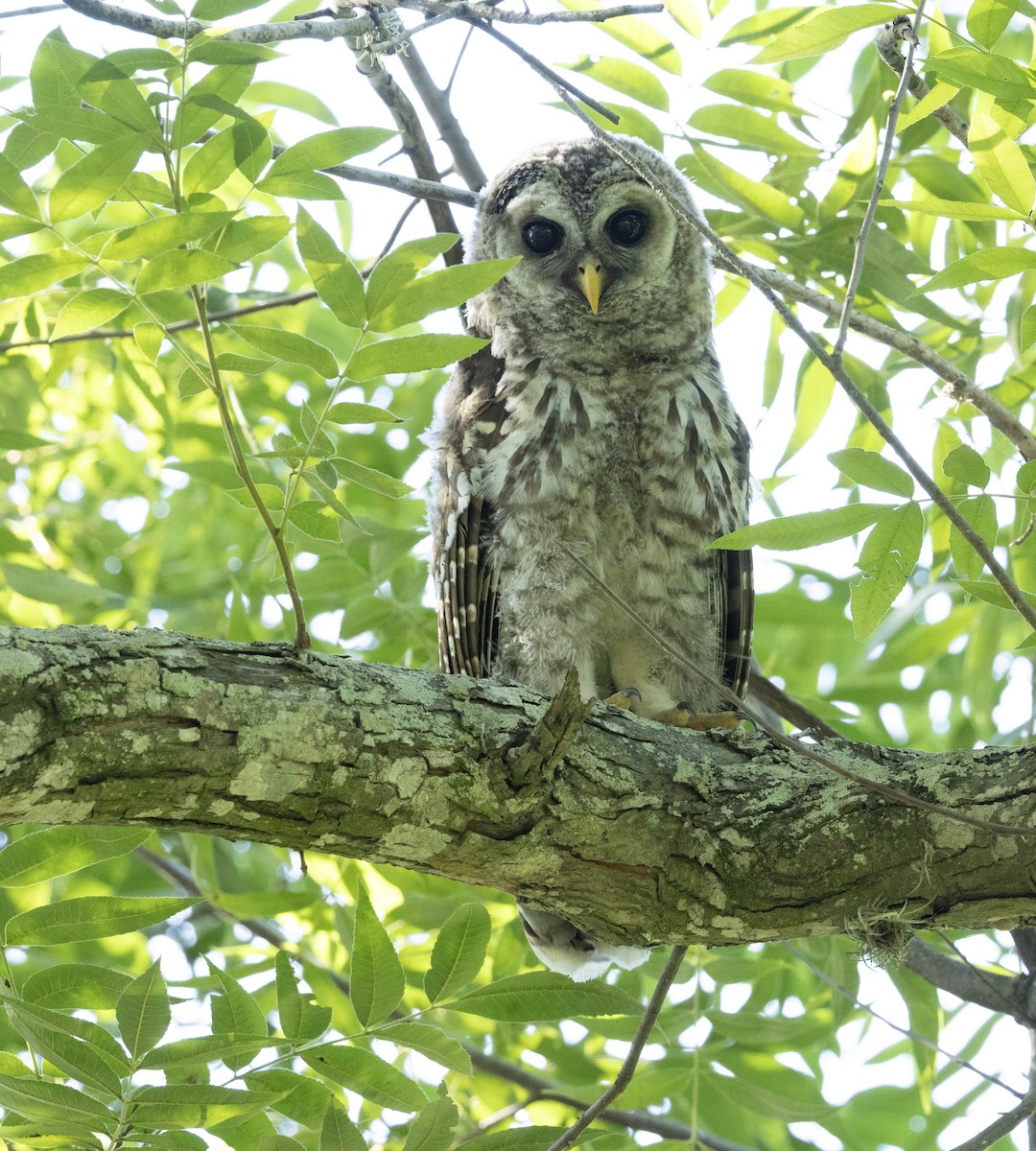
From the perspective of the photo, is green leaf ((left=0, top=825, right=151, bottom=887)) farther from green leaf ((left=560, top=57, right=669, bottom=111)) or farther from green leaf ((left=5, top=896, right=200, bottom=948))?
green leaf ((left=560, top=57, right=669, bottom=111))

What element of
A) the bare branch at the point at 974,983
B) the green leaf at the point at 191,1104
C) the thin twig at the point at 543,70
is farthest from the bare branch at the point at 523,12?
A: the bare branch at the point at 974,983

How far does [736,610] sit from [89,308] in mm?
1873

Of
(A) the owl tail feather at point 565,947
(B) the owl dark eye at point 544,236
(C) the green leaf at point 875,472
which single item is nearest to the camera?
(C) the green leaf at point 875,472

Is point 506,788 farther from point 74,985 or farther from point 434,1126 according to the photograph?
point 74,985

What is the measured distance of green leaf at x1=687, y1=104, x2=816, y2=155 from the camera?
8.25 ft

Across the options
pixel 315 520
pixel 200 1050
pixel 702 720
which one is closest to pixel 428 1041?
pixel 200 1050

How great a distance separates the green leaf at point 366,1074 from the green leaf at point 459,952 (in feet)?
0.53

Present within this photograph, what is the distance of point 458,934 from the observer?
192 cm

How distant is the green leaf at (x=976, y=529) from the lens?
6.57ft

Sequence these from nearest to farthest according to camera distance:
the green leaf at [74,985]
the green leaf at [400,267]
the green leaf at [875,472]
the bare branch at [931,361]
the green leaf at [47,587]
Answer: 1. the green leaf at [400,267]
2. the green leaf at [74,985]
3. the green leaf at [875,472]
4. the bare branch at [931,361]
5. the green leaf at [47,587]

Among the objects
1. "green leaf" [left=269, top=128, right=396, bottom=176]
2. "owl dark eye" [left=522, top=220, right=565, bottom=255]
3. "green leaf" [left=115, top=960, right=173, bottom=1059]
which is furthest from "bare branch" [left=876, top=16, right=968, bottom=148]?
"green leaf" [left=115, top=960, right=173, bottom=1059]

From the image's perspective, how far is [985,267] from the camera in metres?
1.83

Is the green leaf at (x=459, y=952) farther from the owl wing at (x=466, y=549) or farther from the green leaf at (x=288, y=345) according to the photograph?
the owl wing at (x=466, y=549)

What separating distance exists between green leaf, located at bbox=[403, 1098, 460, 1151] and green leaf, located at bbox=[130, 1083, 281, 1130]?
7.9 inches
